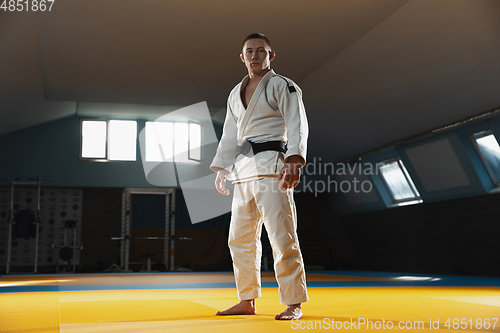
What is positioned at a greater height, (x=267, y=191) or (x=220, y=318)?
(x=267, y=191)

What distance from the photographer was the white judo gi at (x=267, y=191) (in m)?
2.04

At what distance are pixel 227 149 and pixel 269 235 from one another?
54cm

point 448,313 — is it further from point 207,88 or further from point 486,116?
point 207,88

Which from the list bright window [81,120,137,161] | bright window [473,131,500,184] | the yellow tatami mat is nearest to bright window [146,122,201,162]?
bright window [81,120,137,161]

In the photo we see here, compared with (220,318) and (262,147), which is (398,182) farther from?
(220,318)

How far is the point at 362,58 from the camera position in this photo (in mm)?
6598

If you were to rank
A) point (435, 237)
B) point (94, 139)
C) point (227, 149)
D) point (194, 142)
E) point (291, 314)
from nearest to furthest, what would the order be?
1. point (291, 314)
2. point (227, 149)
3. point (435, 237)
4. point (94, 139)
5. point (194, 142)

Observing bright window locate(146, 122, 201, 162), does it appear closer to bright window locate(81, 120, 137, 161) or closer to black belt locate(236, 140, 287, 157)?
bright window locate(81, 120, 137, 161)

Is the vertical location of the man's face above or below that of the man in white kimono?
above

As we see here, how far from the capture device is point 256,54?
2273 mm

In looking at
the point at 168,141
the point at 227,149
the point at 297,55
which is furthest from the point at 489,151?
the point at 168,141

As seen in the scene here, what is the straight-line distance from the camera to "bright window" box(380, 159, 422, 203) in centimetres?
913

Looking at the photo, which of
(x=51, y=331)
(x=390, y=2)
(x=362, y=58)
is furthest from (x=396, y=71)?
(x=51, y=331)

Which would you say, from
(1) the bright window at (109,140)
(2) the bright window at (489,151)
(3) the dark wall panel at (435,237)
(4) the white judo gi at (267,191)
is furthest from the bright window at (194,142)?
(4) the white judo gi at (267,191)
